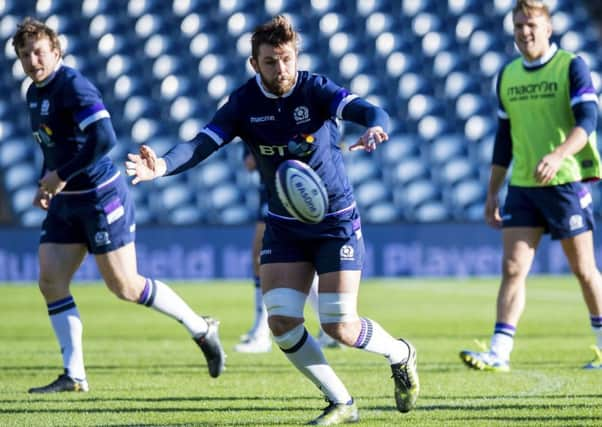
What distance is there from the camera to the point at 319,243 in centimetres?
545

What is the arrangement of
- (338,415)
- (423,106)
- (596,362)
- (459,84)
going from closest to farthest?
(338,415)
(596,362)
(423,106)
(459,84)

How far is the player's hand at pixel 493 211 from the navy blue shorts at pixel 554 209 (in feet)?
0.52

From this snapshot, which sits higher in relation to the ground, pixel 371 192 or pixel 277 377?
pixel 277 377

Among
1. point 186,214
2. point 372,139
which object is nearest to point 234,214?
point 186,214

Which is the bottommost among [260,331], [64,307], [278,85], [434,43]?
[260,331]

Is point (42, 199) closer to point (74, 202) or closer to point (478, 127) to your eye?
point (74, 202)

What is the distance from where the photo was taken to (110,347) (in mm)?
9992

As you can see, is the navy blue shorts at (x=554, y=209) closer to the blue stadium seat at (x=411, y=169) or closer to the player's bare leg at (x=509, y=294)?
the player's bare leg at (x=509, y=294)

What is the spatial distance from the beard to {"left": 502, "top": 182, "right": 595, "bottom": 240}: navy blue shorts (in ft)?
8.01

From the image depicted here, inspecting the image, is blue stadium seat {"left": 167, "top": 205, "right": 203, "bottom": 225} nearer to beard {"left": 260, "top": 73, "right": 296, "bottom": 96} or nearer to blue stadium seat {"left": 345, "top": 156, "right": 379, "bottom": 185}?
blue stadium seat {"left": 345, "top": 156, "right": 379, "bottom": 185}

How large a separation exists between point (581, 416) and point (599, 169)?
2282 mm

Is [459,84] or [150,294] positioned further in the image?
[459,84]

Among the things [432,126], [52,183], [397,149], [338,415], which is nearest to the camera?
[338,415]

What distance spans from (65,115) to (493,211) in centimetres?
280
